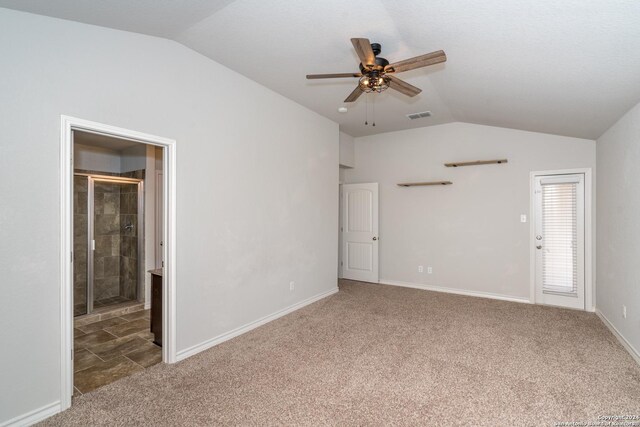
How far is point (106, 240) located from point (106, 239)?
17 millimetres

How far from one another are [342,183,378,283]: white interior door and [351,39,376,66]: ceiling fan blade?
3921mm

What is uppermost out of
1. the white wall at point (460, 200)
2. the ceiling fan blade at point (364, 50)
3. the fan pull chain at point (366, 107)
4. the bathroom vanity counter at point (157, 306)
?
the fan pull chain at point (366, 107)

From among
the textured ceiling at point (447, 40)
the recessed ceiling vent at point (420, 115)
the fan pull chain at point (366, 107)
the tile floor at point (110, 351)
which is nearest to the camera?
the textured ceiling at point (447, 40)

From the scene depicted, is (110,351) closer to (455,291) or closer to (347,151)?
(347,151)

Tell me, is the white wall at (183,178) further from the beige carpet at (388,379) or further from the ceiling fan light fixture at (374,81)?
the ceiling fan light fixture at (374,81)

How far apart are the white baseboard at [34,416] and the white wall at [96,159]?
386 centimetres

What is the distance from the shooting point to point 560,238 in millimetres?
4809

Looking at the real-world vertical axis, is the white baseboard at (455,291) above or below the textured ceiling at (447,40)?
below

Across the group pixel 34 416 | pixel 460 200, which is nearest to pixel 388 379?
pixel 34 416

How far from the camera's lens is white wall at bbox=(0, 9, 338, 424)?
2.12 meters

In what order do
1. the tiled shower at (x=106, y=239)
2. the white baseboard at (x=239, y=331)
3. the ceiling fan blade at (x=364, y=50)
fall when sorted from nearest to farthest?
1. the ceiling fan blade at (x=364, y=50)
2. the white baseboard at (x=239, y=331)
3. the tiled shower at (x=106, y=239)

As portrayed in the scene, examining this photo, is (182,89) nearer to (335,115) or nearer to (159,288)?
(159,288)

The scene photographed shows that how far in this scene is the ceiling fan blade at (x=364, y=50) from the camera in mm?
2242

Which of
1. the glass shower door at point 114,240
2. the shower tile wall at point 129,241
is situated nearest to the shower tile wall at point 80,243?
the glass shower door at point 114,240
